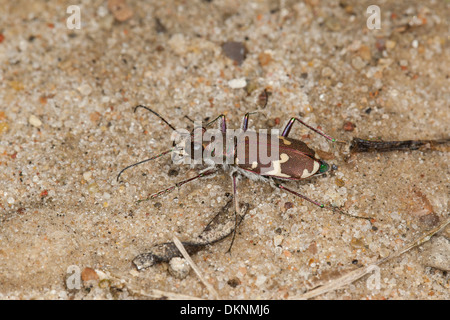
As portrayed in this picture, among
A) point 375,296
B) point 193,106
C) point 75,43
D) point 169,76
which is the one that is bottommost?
point 375,296

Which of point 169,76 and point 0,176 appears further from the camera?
point 169,76

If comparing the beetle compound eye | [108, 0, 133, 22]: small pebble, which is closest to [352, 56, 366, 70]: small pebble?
the beetle compound eye

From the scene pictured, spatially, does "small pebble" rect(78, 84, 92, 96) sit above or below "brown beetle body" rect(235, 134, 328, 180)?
above

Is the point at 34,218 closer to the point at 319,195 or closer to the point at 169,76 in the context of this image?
the point at 169,76

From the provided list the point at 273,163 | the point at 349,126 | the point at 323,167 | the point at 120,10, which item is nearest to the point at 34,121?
the point at 120,10

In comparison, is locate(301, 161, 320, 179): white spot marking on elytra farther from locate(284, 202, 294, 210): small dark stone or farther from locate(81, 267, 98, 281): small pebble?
locate(81, 267, 98, 281): small pebble

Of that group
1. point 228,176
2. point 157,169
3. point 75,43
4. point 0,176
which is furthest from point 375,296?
point 75,43

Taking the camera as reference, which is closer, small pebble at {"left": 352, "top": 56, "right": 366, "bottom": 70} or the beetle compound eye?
the beetle compound eye
